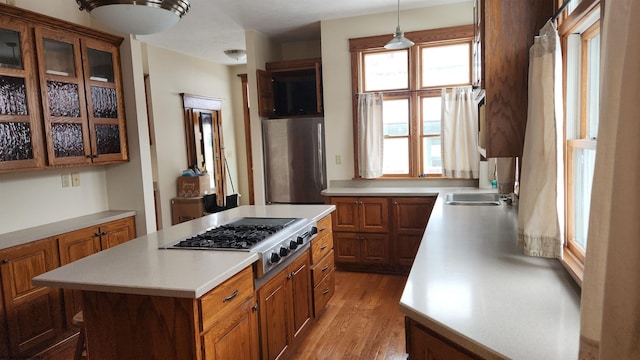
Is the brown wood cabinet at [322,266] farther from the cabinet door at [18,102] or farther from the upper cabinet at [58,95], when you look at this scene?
the cabinet door at [18,102]

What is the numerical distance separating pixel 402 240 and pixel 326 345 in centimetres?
167

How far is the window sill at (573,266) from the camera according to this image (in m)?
1.45

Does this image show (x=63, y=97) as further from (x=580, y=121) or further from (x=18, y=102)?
(x=580, y=121)

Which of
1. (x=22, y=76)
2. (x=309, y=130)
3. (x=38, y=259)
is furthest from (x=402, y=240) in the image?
(x=22, y=76)

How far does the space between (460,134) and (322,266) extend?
219 cm

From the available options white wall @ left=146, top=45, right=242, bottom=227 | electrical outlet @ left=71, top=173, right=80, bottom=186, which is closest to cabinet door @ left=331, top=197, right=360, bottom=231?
electrical outlet @ left=71, top=173, right=80, bottom=186

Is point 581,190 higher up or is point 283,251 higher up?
point 581,190

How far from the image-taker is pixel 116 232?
3.51m

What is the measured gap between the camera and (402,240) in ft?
13.9

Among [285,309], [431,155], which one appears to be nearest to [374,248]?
[431,155]

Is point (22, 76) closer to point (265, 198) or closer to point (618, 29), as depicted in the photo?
point (265, 198)

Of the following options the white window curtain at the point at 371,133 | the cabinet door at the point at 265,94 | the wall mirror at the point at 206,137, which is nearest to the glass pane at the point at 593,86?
the white window curtain at the point at 371,133

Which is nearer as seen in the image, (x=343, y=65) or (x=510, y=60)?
(x=510, y=60)

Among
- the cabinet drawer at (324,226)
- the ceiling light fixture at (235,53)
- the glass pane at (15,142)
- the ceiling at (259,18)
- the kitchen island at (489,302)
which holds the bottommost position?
the cabinet drawer at (324,226)
